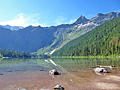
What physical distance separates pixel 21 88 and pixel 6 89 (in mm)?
2846

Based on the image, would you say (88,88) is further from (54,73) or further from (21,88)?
(54,73)

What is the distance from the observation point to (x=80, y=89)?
29875mm

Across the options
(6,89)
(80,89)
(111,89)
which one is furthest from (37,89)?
(111,89)

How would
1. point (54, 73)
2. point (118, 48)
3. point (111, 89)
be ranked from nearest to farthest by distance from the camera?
point (111, 89) → point (54, 73) → point (118, 48)

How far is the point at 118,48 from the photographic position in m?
192

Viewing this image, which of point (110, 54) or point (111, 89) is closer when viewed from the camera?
point (111, 89)

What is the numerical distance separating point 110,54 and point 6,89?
183234mm

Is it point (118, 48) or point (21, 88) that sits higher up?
point (118, 48)

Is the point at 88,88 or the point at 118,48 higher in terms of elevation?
the point at 118,48

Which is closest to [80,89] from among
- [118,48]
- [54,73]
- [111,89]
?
[111,89]

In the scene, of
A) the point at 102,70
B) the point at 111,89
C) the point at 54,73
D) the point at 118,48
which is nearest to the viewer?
the point at 111,89

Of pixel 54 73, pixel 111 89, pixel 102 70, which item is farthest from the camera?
pixel 102 70

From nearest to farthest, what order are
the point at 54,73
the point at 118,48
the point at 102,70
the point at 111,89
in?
the point at 111,89 < the point at 54,73 < the point at 102,70 < the point at 118,48

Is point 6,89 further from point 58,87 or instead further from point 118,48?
point 118,48
